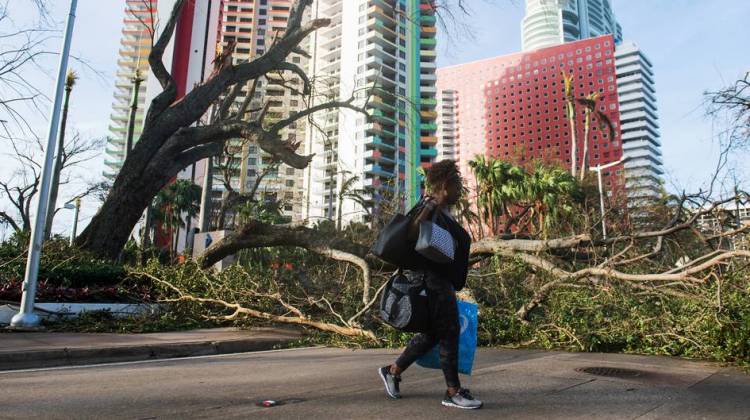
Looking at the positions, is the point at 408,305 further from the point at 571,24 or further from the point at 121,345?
the point at 571,24

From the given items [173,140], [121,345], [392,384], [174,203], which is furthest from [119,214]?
[174,203]

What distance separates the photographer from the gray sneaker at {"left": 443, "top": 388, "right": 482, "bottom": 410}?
3164 millimetres

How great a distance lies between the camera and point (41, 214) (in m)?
8.25

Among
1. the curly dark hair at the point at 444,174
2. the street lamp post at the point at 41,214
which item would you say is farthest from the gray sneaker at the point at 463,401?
the street lamp post at the point at 41,214

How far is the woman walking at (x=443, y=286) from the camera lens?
3.22 meters

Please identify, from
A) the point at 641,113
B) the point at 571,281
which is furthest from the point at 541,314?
the point at 641,113

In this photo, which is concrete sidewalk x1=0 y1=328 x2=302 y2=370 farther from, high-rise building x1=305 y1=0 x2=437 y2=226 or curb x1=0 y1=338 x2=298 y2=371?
high-rise building x1=305 y1=0 x2=437 y2=226

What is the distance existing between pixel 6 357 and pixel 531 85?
13337 centimetres

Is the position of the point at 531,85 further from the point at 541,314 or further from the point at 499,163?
the point at 541,314

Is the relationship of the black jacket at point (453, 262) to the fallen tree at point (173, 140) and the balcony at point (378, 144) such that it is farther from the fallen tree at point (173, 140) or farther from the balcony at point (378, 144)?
the balcony at point (378, 144)

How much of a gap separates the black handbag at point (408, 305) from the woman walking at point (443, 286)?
4cm

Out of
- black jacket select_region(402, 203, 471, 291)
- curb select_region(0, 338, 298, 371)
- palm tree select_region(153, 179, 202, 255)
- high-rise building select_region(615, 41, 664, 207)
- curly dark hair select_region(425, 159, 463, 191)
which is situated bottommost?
curb select_region(0, 338, 298, 371)

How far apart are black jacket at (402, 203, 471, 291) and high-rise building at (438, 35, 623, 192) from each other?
335ft

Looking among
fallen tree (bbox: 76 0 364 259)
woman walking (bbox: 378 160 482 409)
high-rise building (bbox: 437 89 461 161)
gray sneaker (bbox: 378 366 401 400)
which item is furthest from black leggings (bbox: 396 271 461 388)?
high-rise building (bbox: 437 89 461 161)
